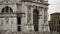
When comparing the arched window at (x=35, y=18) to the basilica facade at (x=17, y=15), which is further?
the arched window at (x=35, y=18)

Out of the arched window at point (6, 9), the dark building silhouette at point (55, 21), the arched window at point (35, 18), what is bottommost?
the dark building silhouette at point (55, 21)

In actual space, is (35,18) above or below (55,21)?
above

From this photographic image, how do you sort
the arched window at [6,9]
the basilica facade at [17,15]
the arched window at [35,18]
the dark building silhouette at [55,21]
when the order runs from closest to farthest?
the basilica facade at [17,15]
the arched window at [6,9]
the arched window at [35,18]
the dark building silhouette at [55,21]

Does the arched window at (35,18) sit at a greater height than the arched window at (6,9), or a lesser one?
lesser

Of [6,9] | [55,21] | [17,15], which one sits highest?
[6,9]

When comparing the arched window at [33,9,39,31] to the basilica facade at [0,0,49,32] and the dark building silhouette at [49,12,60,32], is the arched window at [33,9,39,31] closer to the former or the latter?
the basilica facade at [0,0,49,32]

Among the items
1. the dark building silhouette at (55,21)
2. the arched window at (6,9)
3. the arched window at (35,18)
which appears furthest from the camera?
the dark building silhouette at (55,21)

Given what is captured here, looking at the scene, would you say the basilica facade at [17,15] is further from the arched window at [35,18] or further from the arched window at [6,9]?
the arched window at [35,18]

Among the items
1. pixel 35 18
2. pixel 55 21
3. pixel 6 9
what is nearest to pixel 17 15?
pixel 6 9

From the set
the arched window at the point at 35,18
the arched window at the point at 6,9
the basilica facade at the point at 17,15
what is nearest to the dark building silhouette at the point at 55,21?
the arched window at the point at 35,18

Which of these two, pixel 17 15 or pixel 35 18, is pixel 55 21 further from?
pixel 17 15

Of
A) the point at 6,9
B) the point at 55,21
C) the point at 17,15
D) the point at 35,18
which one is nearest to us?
the point at 17,15

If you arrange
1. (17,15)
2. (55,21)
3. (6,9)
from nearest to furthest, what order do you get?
(17,15), (6,9), (55,21)

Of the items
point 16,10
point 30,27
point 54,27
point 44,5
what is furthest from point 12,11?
point 54,27
